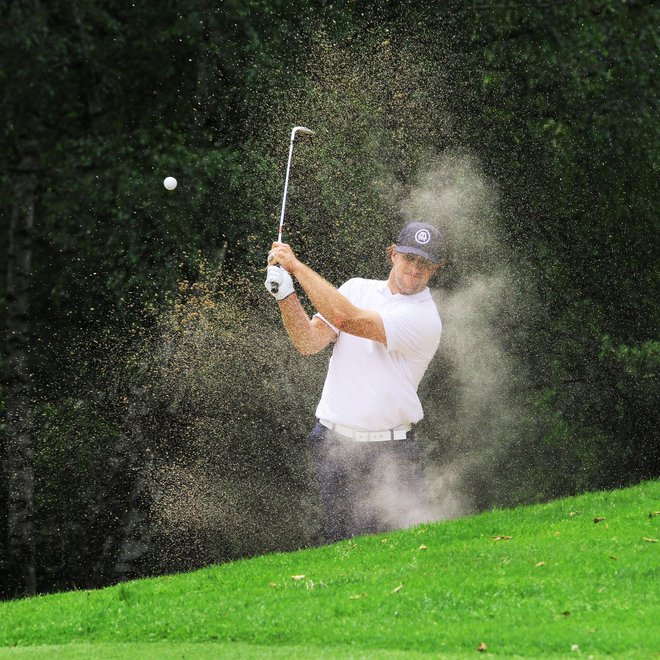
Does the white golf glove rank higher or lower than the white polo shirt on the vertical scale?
higher

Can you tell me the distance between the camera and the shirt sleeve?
738 cm

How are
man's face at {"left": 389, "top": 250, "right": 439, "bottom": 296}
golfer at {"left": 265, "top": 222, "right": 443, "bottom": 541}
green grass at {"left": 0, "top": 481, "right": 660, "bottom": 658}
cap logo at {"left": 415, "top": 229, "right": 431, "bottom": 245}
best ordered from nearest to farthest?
green grass at {"left": 0, "top": 481, "right": 660, "bottom": 658} → golfer at {"left": 265, "top": 222, "right": 443, "bottom": 541} → cap logo at {"left": 415, "top": 229, "right": 431, "bottom": 245} → man's face at {"left": 389, "top": 250, "right": 439, "bottom": 296}

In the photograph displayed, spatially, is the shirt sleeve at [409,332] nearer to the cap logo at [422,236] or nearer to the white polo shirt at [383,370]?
the white polo shirt at [383,370]

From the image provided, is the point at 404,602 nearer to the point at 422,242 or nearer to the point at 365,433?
the point at 365,433

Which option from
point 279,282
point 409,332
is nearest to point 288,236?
point 409,332

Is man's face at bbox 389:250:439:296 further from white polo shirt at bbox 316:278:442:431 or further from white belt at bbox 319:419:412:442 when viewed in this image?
white belt at bbox 319:419:412:442

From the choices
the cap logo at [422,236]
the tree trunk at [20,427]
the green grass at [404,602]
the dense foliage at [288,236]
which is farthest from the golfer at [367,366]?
the tree trunk at [20,427]

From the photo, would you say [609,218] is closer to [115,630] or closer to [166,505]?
[166,505]

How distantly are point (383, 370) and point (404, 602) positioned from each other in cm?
146

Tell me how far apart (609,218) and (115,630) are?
7.79 meters

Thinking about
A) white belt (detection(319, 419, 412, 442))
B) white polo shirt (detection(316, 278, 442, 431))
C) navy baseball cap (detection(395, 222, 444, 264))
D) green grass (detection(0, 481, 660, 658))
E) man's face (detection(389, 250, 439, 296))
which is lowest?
green grass (detection(0, 481, 660, 658))

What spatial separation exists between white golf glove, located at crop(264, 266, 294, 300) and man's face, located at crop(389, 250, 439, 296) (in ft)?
2.35

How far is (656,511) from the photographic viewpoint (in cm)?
830

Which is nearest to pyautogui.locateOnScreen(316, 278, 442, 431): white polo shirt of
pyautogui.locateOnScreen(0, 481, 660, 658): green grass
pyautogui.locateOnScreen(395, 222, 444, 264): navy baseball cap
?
pyautogui.locateOnScreen(395, 222, 444, 264): navy baseball cap
